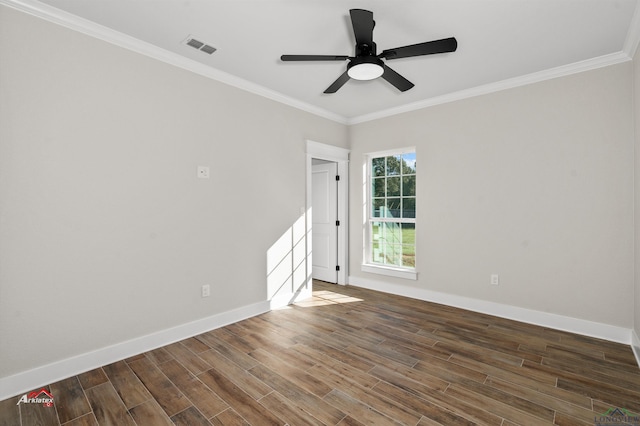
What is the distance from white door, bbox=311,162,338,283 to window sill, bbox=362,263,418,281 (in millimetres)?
578

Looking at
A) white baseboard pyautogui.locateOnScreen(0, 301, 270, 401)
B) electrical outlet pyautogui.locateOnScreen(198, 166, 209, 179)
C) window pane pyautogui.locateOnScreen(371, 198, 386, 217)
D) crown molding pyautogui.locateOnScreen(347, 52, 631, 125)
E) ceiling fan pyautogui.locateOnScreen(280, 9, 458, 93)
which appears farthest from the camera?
window pane pyautogui.locateOnScreen(371, 198, 386, 217)

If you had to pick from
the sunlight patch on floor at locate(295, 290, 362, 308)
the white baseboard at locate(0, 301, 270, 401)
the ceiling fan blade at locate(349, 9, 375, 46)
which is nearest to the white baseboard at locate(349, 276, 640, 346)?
the sunlight patch on floor at locate(295, 290, 362, 308)

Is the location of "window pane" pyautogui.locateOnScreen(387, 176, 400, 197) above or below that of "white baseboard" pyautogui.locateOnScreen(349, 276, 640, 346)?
above

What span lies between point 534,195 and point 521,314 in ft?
4.44

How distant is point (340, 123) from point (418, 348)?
11.4 ft

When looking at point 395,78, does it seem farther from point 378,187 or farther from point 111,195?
point 111,195

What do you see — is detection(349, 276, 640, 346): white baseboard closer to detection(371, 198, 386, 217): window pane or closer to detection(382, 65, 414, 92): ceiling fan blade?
detection(371, 198, 386, 217): window pane

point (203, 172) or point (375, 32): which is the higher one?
point (375, 32)

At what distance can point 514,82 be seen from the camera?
139 inches

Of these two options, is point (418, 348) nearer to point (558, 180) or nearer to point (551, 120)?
point (558, 180)

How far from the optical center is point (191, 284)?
314cm

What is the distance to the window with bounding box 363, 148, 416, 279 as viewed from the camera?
4.55 meters

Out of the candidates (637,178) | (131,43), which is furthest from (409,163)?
(131,43)
